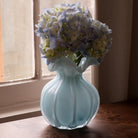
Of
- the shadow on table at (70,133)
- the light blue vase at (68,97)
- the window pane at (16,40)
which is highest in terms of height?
the window pane at (16,40)

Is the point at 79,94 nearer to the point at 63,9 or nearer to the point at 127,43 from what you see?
the point at 63,9

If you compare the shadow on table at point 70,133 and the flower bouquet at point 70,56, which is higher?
the flower bouquet at point 70,56

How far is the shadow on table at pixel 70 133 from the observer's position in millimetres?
1163

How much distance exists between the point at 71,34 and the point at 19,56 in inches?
21.9

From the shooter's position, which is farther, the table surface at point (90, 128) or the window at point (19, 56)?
the window at point (19, 56)

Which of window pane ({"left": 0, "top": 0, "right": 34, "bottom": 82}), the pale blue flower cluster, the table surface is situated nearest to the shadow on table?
the table surface

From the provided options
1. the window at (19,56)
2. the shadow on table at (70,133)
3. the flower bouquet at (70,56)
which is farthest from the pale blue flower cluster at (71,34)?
the window at (19,56)

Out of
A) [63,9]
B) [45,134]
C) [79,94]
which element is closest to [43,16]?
[63,9]

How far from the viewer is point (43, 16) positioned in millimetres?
1126

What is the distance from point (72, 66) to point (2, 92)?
0.50m

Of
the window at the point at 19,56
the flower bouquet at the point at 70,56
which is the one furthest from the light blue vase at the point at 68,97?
the window at the point at 19,56

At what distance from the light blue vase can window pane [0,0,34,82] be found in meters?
0.42

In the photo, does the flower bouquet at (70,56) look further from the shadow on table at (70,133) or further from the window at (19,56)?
the window at (19,56)

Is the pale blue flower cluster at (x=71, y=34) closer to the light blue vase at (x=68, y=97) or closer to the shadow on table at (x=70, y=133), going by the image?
the light blue vase at (x=68, y=97)
